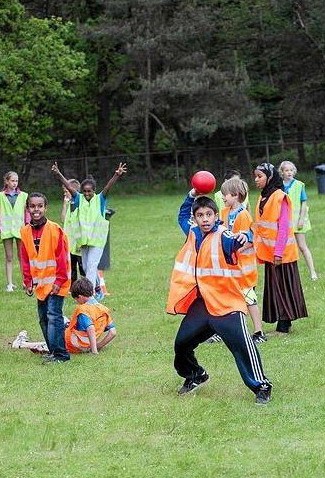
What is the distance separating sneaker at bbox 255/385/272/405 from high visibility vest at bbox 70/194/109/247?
5.81 m

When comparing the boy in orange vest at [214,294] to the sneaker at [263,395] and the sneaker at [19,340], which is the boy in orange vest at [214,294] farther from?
the sneaker at [19,340]

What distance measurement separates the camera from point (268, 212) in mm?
11992

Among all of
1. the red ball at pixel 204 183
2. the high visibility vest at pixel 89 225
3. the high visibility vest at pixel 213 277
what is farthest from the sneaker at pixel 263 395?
the high visibility vest at pixel 89 225

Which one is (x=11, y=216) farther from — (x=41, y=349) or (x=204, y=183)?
(x=204, y=183)

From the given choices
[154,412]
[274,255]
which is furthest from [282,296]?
[154,412]

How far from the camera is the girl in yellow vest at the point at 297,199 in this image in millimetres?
14602

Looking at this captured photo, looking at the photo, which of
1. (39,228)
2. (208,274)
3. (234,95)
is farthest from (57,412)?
(234,95)

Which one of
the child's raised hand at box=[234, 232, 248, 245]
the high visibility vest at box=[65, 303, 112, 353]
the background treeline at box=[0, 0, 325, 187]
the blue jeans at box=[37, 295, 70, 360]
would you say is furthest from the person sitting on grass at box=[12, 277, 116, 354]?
the background treeline at box=[0, 0, 325, 187]

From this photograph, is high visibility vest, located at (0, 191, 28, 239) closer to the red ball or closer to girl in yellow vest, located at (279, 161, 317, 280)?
girl in yellow vest, located at (279, 161, 317, 280)

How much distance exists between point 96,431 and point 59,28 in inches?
1220

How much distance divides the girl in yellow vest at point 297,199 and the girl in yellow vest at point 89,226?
2.51m

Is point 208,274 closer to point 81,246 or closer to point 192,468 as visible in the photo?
point 192,468

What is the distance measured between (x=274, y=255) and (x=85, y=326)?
2.25m

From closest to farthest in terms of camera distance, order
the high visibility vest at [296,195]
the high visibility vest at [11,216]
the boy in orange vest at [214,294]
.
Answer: the boy in orange vest at [214,294]
the high visibility vest at [296,195]
the high visibility vest at [11,216]
